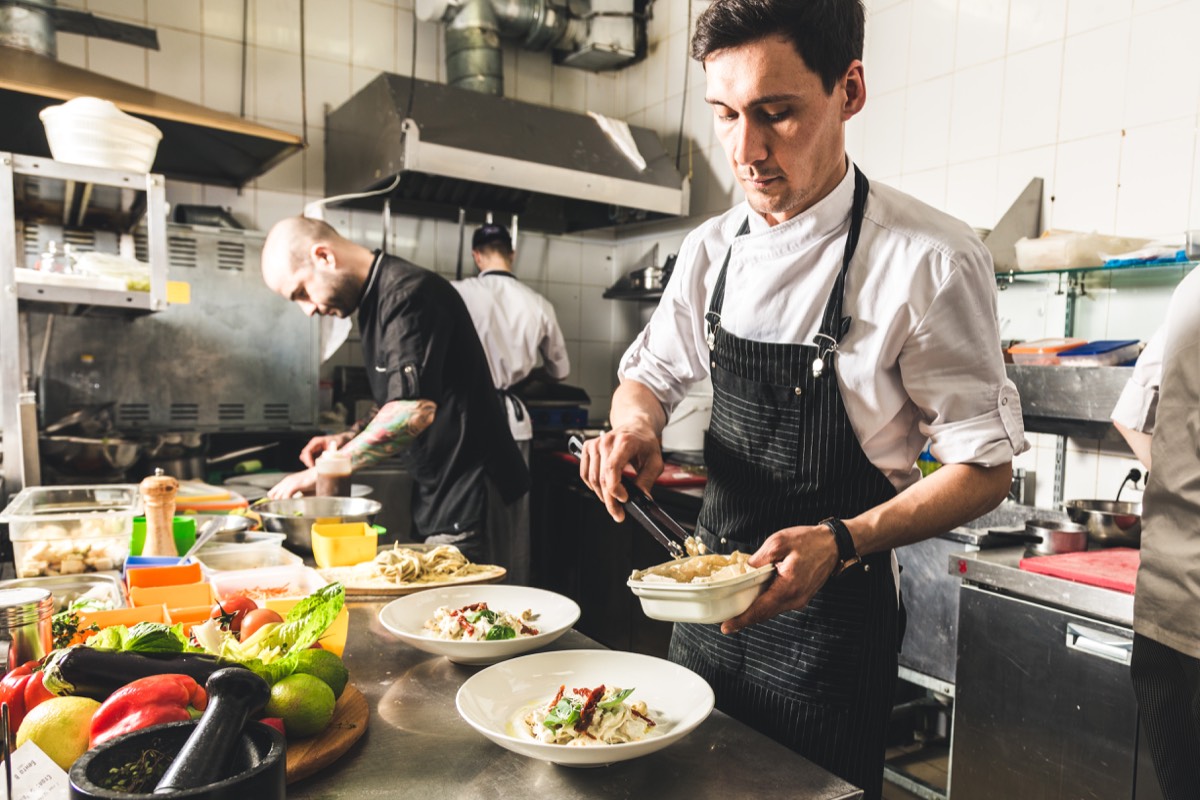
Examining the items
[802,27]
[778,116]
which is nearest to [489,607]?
[778,116]

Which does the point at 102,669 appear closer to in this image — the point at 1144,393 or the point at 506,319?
the point at 1144,393

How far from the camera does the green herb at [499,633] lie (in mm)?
1339

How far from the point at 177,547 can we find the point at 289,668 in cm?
101

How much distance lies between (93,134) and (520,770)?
2.40 meters

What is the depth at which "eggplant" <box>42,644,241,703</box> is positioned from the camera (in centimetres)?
91

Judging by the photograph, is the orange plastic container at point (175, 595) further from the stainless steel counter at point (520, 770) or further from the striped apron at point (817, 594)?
the striped apron at point (817, 594)

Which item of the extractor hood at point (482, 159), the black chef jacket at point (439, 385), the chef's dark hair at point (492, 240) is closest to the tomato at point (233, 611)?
the black chef jacket at point (439, 385)

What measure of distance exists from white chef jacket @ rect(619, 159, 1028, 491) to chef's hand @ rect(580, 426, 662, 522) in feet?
0.96

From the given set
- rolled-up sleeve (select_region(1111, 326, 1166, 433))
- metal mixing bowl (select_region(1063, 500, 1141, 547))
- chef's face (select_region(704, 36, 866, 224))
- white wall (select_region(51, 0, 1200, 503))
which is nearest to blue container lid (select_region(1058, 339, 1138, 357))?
white wall (select_region(51, 0, 1200, 503))

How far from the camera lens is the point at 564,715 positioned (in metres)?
1.06

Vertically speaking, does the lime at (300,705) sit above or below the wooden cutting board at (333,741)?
above

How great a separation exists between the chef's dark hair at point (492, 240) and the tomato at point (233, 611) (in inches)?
138

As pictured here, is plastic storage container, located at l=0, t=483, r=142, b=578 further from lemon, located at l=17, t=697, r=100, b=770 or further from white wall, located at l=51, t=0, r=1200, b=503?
white wall, located at l=51, t=0, r=1200, b=503

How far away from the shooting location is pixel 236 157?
4.09 metres
